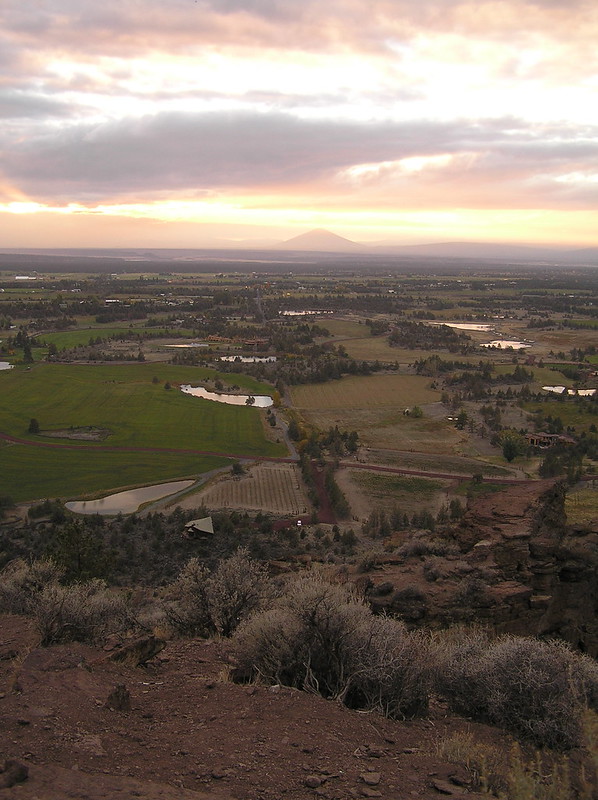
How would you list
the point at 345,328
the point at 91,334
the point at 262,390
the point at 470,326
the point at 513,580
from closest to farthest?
the point at 513,580 < the point at 262,390 < the point at 91,334 < the point at 345,328 < the point at 470,326

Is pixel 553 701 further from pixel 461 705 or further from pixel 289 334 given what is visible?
pixel 289 334

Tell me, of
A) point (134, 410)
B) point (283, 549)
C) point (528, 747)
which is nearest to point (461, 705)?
point (528, 747)

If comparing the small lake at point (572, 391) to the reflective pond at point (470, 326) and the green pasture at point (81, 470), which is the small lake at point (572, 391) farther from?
the reflective pond at point (470, 326)

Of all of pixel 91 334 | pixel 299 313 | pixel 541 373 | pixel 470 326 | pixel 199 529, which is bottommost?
pixel 199 529

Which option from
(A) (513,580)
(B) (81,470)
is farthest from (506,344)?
(A) (513,580)

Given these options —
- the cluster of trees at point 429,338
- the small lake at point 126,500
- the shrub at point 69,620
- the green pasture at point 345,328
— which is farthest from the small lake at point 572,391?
the shrub at point 69,620

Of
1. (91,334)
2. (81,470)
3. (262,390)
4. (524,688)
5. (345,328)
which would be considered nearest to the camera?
(524,688)

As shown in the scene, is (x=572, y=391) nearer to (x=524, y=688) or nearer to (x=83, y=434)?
(x=83, y=434)
